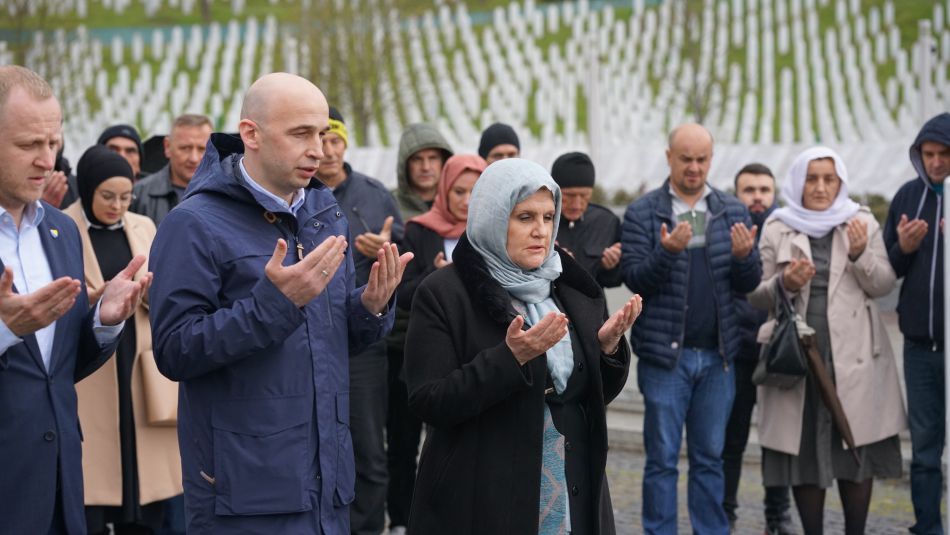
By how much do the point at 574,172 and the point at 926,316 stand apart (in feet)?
6.79

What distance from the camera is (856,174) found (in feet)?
65.7

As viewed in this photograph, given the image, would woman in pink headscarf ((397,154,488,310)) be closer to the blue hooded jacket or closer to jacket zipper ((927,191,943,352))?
jacket zipper ((927,191,943,352))

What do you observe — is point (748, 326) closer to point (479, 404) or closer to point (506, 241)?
point (506, 241)

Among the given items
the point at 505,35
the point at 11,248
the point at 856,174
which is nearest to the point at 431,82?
the point at 505,35

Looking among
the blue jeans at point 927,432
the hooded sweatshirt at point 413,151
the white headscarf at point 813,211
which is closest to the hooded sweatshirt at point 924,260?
the blue jeans at point 927,432

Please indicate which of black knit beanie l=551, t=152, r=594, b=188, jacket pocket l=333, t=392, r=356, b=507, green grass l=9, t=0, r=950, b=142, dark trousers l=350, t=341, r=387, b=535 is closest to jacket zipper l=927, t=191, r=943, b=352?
black knit beanie l=551, t=152, r=594, b=188

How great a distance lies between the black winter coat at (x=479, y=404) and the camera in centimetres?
400

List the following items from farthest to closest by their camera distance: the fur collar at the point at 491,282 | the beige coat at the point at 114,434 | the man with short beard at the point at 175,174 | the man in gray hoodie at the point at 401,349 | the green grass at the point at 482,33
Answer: the green grass at the point at 482,33 → the man in gray hoodie at the point at 401,349 → the man with short beard at the point at 175,174 → the beige coat at the point at 114,434 → the fur collar at the point at 491,282

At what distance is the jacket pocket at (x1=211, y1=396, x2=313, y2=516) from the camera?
12.0ft

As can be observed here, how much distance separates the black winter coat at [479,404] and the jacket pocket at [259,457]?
49 centimetres

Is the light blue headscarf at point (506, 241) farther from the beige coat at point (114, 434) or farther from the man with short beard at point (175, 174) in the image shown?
the man with short beard at point (175, 174)

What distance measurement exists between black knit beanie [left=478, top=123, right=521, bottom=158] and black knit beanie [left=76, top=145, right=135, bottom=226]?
98.9 inches

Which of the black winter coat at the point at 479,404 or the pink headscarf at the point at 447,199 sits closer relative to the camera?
the black winter coat at the point at 479,404

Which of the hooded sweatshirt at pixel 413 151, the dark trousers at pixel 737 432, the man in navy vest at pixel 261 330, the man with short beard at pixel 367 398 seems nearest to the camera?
the man in navy vest at pixel 261 330
